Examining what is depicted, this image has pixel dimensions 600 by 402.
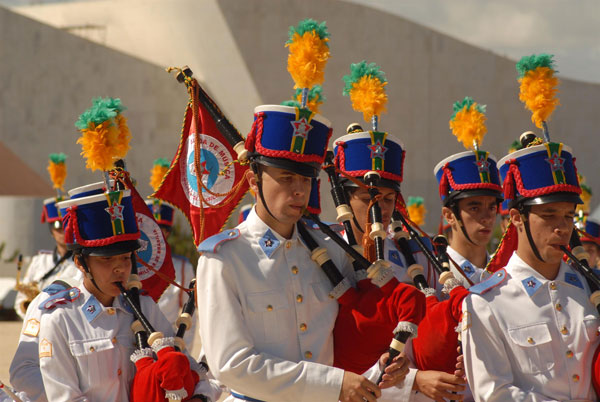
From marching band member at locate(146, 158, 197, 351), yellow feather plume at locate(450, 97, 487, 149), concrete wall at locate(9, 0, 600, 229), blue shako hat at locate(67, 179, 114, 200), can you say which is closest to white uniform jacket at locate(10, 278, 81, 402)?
blue shako hat at locate(67, 179, 114, 200)

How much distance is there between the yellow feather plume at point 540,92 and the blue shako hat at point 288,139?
54.1 inches

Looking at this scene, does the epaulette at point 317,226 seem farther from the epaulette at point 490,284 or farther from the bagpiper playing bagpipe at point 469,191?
the bagpiper playing bagpipe at point 469,191

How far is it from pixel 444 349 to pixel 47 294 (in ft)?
6.92

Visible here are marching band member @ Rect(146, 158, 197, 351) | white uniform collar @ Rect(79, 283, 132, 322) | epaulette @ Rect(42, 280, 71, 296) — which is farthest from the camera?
marching band member @ Rect(146, 158, 197, 351)

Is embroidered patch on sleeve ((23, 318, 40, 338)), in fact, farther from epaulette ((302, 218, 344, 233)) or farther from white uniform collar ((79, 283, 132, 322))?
epaulette ((302, 218, 344, 233))

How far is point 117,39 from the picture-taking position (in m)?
30.0

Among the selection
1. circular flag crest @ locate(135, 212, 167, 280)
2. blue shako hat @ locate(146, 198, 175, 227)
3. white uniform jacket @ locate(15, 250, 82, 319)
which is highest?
blue shako hat @ locate(146, 198, 175, 227)

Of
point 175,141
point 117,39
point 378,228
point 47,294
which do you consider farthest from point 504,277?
point 117,39

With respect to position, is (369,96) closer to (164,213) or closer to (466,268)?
(466,268)

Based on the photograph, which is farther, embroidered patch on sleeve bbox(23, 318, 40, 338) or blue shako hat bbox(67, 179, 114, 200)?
blue shako hat bbox(67, 179, 114, 200)

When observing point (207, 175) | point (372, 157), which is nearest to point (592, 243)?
point (372, 157)

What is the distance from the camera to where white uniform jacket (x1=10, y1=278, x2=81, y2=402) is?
500 centimetres

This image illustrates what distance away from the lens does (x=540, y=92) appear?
459 cm

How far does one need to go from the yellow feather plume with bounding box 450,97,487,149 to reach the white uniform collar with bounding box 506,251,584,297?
1.77 meters
